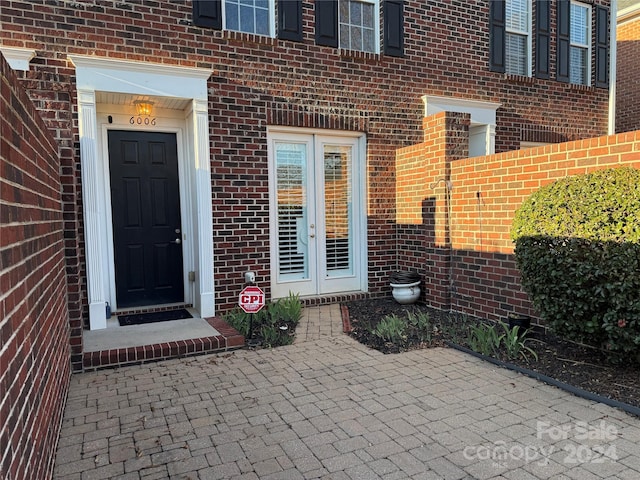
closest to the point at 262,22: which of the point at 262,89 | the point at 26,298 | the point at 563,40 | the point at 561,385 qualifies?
the point at 262,89

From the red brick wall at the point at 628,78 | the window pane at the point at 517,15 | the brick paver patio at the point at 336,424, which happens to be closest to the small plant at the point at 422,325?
the brick paver patio at the point at 336,424

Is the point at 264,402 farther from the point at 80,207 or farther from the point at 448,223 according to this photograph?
the point at 448,223

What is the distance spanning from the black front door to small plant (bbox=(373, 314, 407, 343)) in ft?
9.04

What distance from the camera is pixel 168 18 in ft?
17.4

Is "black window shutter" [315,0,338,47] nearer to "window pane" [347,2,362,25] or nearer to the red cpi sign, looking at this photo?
"window pane" [347,2,362,25]

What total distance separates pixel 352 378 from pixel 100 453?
76.3 inches

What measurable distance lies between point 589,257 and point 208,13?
4.91 meters

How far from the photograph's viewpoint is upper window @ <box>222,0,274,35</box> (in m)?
5.73

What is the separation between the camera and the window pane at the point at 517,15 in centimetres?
771

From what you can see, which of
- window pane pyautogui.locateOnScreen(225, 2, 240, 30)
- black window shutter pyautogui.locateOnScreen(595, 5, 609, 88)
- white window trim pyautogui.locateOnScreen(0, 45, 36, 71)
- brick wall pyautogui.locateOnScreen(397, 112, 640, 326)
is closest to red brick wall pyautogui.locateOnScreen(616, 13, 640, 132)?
black window shutter pyautogui.locateOnScreen(595, 5, 609, 88)

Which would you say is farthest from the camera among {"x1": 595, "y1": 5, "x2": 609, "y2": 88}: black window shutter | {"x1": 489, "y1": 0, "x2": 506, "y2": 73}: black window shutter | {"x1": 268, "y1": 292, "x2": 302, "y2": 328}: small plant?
{"x1": 595, "y1": 5, "x2": 609, "y2": 88}: black window shutter

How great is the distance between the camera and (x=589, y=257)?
3.54 m

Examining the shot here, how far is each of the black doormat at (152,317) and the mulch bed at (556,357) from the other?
7.04 feet

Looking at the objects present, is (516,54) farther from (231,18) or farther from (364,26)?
(231,18)
